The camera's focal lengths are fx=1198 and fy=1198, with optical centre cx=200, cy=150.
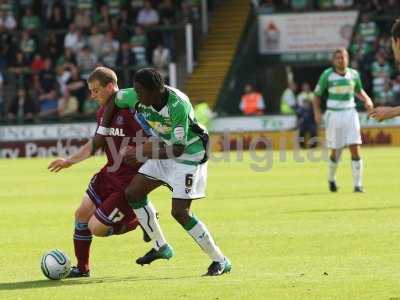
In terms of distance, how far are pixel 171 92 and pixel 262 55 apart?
3009 centimetres

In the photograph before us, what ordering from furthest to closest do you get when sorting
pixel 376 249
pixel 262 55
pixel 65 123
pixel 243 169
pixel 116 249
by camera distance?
pixel 262 55
pixel 65 123
pixel 243 169
pixel 116 249
pixel 376 249

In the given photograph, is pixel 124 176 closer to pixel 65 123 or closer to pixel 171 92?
pixel 171 92

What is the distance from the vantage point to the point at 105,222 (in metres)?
11.1

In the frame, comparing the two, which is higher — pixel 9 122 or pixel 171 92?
pixel 171 92

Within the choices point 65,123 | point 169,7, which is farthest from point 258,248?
point 169,7

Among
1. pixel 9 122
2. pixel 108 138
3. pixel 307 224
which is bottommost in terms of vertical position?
pixel 9 122

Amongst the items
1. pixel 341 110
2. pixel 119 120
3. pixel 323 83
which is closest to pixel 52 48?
pixel 341 110

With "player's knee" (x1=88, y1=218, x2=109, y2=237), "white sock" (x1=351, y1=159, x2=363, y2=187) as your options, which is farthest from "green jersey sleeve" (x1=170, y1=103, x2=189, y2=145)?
"white sock" (x1=351, y1=159, x2=363, y2=187)

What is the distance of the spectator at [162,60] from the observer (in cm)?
3897

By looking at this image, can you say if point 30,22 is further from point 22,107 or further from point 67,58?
point 22,107

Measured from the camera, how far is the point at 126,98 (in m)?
11.2

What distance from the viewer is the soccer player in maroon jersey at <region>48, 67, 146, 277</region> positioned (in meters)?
11.2

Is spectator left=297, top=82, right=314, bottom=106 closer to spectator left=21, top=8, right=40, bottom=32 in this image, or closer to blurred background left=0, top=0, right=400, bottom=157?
blurred background left=0, top=0, right=400, bottom=157

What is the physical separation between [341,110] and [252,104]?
55.7 ft
